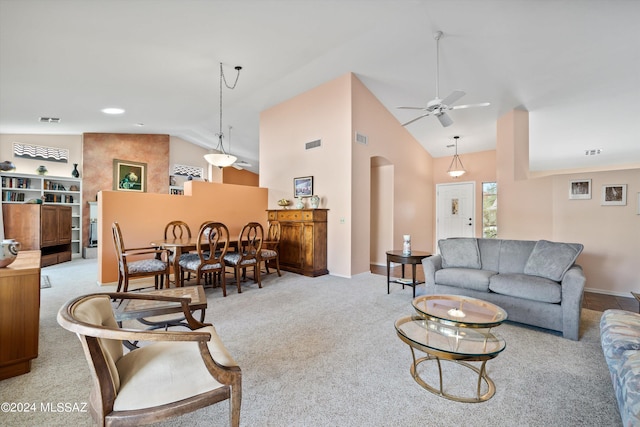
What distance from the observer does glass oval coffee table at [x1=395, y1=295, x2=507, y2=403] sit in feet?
5.62

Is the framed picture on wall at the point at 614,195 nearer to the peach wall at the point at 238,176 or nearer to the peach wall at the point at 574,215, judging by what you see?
the peach wall at the point at 574,215

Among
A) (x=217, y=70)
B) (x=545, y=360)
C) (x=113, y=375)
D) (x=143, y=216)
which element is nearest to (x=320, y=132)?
(x=217, y=70)

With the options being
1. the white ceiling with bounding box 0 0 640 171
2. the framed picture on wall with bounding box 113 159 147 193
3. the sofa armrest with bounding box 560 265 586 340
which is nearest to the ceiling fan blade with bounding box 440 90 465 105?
the white ceiling with bounding box 0 0 640 171

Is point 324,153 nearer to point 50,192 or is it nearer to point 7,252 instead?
Result: point 7,252

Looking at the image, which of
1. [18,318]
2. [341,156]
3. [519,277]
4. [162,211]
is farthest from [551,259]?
[162,211]

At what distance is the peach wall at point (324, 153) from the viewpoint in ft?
17.2

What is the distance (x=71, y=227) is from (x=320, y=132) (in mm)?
6996

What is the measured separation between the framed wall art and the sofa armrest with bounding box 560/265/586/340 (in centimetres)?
416

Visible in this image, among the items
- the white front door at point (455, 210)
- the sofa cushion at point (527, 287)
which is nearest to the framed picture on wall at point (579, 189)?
the sofa cushion at point (527, 287)

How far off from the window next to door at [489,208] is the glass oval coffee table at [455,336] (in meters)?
6.01

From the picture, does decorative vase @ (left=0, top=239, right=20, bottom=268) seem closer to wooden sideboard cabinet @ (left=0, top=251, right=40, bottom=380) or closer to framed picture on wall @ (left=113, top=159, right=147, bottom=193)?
wooden sideboard cabinet @ (left=0, top=251, right=40, bottom=380)

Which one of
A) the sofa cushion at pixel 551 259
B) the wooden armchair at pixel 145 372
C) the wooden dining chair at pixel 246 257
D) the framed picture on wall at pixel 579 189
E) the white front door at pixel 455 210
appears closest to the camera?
the wooden armchair at pixel 145 372

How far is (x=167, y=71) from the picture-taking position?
14.5 ft

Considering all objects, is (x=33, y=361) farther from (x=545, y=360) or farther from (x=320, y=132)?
(x=320, y=132)
